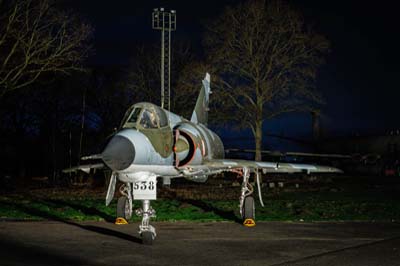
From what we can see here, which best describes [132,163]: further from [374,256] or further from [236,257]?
[374,256]

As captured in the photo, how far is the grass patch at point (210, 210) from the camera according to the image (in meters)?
15.9

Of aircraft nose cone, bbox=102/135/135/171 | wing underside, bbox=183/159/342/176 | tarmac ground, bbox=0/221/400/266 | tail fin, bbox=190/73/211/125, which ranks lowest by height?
tarmac ground, bbox=0/221/400/266

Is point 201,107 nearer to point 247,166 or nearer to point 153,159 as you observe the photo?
point 247,166

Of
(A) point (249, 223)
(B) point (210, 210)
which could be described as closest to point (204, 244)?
(A) point (249, 223)

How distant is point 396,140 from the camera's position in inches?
2400

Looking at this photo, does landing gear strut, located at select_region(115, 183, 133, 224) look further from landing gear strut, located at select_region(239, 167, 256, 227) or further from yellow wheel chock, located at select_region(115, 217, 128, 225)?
landing gear strut, located at select_region(239, 167, 256, 227)

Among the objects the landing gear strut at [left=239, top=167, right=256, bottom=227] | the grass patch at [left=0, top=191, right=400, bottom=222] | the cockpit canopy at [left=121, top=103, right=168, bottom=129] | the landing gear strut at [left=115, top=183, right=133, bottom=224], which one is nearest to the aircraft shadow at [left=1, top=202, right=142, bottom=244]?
the grass patch at [left=0, top=191, right=400, bottom=222]

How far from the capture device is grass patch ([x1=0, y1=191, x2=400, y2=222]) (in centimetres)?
1595

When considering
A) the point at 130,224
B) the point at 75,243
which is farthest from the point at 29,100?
the point at 75,243

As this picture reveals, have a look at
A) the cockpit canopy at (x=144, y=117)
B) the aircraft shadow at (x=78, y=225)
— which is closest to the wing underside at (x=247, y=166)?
the cockpit canopy at (x=144, y=117)

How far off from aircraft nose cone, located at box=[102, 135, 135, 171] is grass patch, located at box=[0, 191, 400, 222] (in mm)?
5399

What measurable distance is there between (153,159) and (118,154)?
155 centimetres

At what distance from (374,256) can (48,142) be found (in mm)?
36879

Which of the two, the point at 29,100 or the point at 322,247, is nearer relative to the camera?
the point at 322,247
